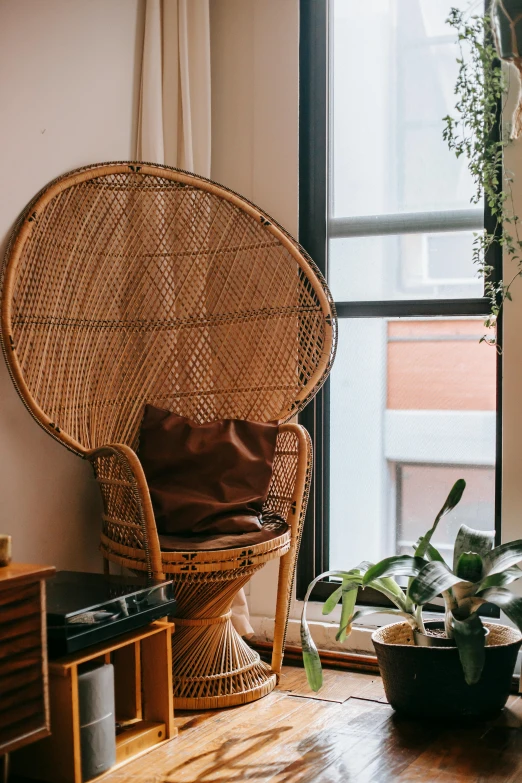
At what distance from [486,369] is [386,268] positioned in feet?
1.41

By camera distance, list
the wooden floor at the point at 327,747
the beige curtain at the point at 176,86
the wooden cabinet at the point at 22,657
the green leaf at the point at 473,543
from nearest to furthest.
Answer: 1. the wooden cabinet at the point at 22,657
2. the wooden floor at the point at 327,747
3. the green leaf at the point at 473,543
4. the beige curtain at the point at 176,86

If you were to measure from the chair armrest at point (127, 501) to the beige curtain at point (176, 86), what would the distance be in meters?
1.03

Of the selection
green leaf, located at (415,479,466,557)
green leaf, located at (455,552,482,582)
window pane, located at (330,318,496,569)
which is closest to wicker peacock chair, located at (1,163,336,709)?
window pane, located at (330,318,496,569)

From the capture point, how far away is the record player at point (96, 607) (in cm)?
173

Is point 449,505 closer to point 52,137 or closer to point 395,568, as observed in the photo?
point 395,568

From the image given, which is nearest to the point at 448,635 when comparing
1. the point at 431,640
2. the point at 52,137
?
the point at 431,640

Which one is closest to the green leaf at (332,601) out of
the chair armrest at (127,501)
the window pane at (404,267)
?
the chair armrest at (127,501)

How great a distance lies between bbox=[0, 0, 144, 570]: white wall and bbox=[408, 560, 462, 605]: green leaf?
99 cm

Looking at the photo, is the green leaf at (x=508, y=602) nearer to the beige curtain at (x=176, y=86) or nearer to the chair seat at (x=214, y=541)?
the chair seat at (x=214, y=541)

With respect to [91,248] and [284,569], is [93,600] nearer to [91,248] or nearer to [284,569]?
[284,569]

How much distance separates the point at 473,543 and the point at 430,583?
0.79ft

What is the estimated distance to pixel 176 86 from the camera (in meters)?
2.82

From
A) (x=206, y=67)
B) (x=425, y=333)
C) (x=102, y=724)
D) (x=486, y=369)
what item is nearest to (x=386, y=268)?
(x=425, y=333)

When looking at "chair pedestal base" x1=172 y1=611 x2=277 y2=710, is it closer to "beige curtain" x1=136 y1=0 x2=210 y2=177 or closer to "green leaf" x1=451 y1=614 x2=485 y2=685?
"green leaf" x1=451 y1=614 x2=485 y2=685
